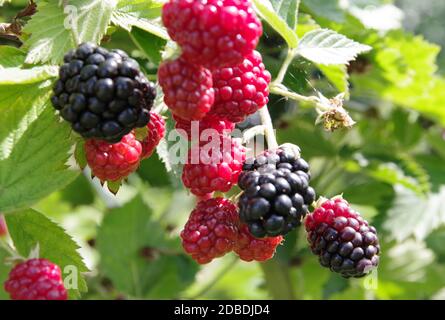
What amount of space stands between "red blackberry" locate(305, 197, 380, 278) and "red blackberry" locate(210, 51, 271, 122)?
0.23m

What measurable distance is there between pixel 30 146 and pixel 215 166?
31cm

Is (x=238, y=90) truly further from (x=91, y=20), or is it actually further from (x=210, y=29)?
(x=91, y=20)

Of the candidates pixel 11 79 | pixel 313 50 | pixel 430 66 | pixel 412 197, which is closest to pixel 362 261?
pixel 313 50

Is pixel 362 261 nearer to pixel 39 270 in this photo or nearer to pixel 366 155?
pixel 39 270

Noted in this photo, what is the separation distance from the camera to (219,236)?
1289mm

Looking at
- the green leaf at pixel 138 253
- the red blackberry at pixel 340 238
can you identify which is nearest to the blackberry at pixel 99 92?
the red blackberry at pixel 340 238

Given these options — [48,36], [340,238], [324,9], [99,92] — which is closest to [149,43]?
[48,36]

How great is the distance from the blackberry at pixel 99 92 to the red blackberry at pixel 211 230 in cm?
23

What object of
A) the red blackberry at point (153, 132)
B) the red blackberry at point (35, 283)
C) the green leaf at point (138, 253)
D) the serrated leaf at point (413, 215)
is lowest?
the green leaf at point (138, 253)

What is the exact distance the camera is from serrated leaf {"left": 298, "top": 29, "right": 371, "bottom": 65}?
1460mm

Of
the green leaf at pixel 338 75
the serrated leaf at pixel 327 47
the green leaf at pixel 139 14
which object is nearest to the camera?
the green leaf at pixel 139 14

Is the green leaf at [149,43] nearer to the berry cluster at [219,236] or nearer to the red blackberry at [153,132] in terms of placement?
the red blackberry at [153,132]

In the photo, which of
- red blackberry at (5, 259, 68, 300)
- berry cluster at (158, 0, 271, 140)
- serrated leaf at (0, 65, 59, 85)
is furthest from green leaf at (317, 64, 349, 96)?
red blackberry at (5, 259, 68, 300)

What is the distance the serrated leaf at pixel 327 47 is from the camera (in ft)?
4.79
